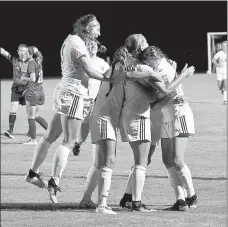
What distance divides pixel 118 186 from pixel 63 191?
66cm

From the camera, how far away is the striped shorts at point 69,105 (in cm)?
884

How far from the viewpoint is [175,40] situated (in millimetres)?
45781

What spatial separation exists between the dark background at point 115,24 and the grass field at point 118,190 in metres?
28.7

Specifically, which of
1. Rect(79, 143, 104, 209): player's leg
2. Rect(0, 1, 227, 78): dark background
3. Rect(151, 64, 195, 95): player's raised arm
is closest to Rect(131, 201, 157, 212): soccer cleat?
Rect(79, 143, 104, 209): player's leg

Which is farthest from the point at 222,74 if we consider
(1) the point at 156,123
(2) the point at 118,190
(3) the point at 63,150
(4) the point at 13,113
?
(1) the point at 156,123

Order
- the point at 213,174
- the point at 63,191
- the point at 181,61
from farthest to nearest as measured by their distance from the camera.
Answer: the point at 181,61, the point at 213,174, the point at 63,191

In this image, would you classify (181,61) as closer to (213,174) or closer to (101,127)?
(213,174)

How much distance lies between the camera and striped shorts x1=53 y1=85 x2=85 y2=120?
8844 millimetres

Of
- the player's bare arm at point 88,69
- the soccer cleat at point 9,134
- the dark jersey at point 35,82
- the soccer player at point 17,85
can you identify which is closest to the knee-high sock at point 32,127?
the dark jersey at point 35,82

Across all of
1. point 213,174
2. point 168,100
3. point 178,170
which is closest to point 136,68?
point 168,100

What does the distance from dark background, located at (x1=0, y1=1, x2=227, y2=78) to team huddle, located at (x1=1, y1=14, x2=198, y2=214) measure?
36339 millimetres

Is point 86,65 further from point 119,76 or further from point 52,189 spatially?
point 52,189

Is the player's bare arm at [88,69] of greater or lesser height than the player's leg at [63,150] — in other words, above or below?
above

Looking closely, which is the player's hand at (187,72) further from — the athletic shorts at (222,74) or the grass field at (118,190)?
the athletic shorts at (222,74)
